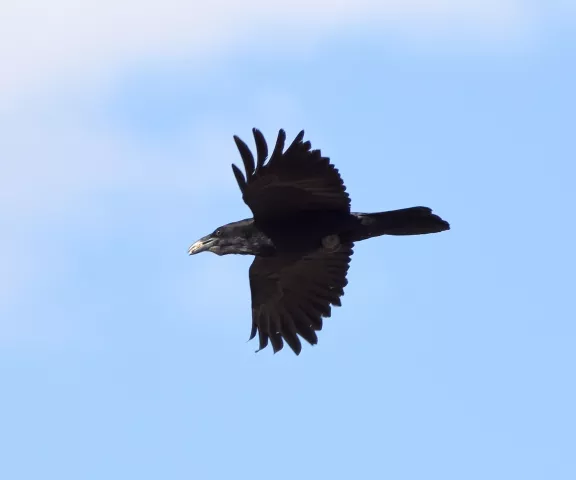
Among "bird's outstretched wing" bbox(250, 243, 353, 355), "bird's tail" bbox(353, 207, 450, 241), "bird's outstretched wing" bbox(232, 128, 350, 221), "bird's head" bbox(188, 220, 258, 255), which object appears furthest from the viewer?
"bird's outstretched wing" bbox(250, 243, 353, 355)

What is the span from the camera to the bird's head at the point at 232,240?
1661 cm

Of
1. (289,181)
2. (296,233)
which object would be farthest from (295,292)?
(289,181)

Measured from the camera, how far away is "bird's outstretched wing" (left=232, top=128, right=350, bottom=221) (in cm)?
1548

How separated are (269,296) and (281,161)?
2.44 metres

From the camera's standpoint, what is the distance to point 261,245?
16.6 metres

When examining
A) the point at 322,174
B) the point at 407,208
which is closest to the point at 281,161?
the point at 322,174

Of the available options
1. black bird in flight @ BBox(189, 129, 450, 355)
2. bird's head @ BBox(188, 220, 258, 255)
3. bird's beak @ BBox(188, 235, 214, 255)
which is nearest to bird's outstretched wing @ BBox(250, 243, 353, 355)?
black bird in flight @ BBox(189, 129, 450, 355)

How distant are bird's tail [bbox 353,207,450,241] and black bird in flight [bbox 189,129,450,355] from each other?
0.04ft

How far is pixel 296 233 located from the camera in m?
16.4

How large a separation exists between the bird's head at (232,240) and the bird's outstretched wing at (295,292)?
47 cm

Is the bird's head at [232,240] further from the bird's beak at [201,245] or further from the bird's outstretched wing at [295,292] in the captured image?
the bird's outstretched wing at [295,292]

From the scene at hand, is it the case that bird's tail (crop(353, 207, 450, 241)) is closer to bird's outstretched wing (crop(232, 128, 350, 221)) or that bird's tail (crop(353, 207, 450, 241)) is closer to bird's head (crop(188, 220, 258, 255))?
bird's outstretched wing (crop(232, 128, 350, 221))

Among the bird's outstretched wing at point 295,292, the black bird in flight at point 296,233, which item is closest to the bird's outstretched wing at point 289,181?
the black bird in flight at point 296,233

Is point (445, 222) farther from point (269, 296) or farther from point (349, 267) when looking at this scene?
point (269, 296)
